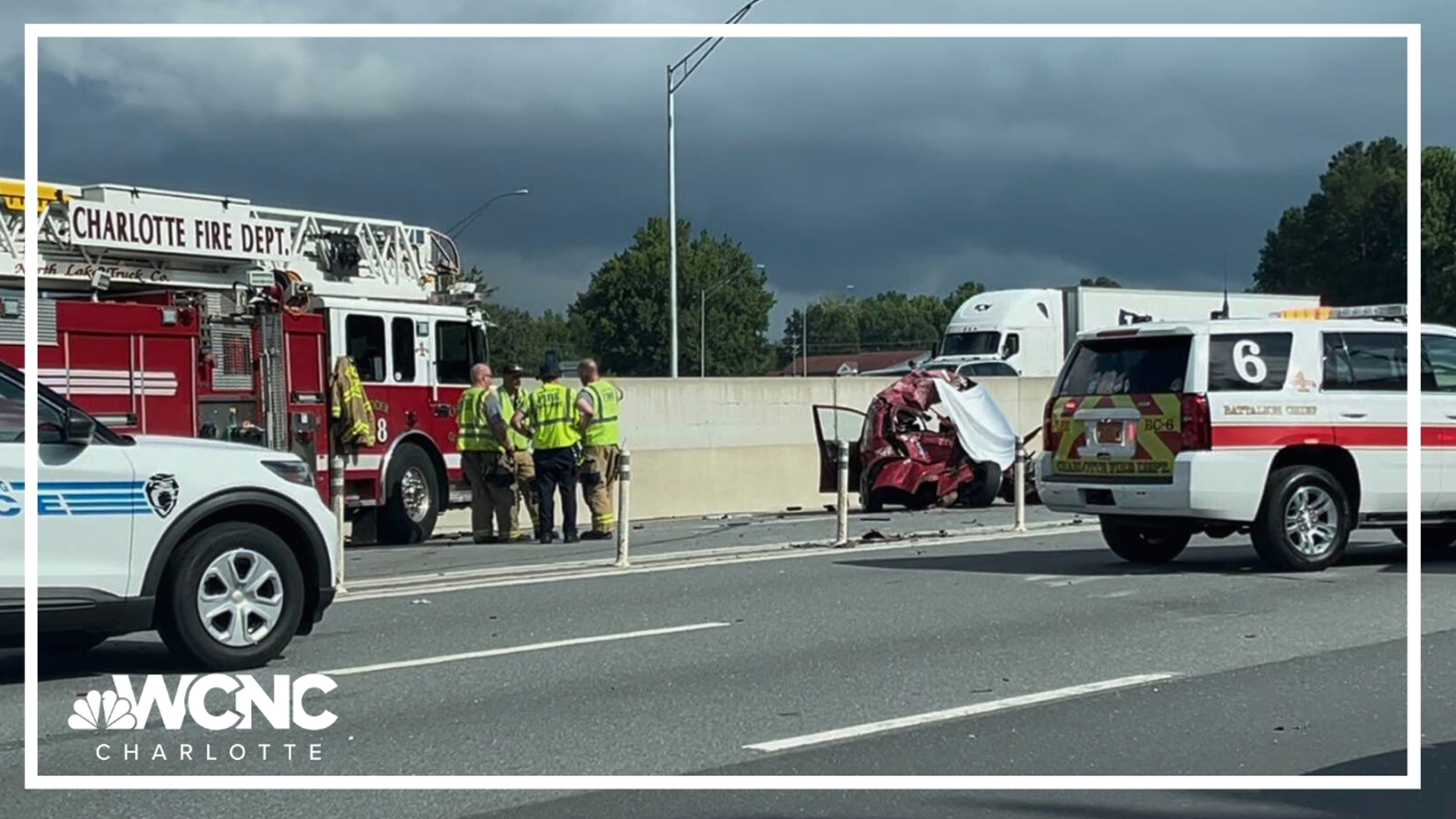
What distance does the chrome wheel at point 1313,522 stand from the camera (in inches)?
521

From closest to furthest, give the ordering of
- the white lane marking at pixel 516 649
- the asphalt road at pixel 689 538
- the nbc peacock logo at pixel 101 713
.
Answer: the nbc peacock logo at pixel 101 713
the white lane marking at pixel 516 649
the asphalt road at pixel 689 538

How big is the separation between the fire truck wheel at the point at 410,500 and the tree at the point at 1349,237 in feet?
30.9

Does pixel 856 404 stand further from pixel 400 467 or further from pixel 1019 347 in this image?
pixel 1019 347

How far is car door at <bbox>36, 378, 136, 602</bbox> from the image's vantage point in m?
8.40

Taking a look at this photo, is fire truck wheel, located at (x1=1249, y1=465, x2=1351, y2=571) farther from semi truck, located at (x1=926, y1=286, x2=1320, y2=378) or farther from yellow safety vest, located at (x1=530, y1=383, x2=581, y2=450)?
semi truck, located at (x1=926, y1=286, x2=1320, y2=378)

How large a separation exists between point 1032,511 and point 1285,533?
873cm

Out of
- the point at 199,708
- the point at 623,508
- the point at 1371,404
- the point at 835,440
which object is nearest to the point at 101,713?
the point at 199,708

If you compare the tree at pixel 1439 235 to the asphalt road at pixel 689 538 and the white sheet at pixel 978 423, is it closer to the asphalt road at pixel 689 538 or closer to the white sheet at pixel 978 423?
the asphalt road at pixel 689 538

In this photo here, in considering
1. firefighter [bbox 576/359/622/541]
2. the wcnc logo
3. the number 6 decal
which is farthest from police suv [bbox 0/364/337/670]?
firefighter [bbox 576/359/622/541]

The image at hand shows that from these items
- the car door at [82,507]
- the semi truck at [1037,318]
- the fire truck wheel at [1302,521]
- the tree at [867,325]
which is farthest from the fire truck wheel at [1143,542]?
the tree at [867,325]

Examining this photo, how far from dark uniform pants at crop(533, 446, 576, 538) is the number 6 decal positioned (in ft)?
22.9

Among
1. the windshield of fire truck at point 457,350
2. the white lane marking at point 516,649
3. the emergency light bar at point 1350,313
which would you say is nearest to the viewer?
the white lane marking at point 516,649

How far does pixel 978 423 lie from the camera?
73.3ft

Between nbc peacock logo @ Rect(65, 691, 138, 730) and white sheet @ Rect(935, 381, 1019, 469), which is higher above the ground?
white sheet @ Rect(935, 381, 1019, 469)
